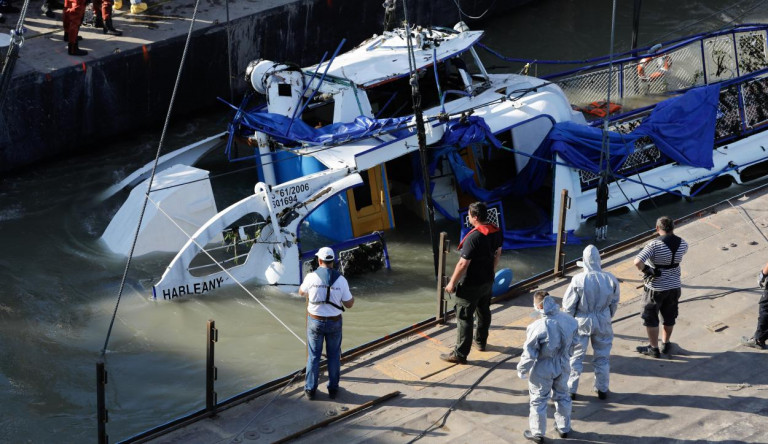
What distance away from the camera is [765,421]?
9.12 m

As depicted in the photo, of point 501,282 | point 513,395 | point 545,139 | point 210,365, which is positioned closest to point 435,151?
point 545,139

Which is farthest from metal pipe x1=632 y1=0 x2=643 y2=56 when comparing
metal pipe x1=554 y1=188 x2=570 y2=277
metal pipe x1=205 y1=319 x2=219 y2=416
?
metal pipe x1=205 y1=319 x2=219 y2=416

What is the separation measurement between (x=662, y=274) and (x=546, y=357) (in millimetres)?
1926

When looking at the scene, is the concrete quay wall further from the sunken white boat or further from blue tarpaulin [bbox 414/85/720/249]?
blue tarpaulin [bbox 414/85/720/249]

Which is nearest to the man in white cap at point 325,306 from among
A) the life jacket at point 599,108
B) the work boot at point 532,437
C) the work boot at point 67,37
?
the work boot at point 532,437

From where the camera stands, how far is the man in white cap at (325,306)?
912cm

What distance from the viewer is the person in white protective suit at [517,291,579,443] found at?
27.2 ft

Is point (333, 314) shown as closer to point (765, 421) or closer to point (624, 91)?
point (765, 421)

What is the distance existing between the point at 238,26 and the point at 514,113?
6.87 metres

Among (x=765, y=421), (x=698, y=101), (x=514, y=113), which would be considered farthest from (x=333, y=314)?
(x=698, y=101)

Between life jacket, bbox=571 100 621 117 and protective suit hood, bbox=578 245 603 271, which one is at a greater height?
protective suit hood, bbox=578 245 603 271

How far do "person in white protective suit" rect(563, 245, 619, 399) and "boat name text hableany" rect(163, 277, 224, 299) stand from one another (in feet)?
17.7

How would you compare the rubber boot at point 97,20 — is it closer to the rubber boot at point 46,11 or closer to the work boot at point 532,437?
the rubber boot at point 46,11

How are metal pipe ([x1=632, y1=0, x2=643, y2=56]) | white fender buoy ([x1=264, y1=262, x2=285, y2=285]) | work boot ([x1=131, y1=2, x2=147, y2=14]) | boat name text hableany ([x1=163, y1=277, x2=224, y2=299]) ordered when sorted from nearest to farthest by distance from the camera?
boat name text hableany ([x1=163, y1=277, x2=224, y2=299]) < white fender buoy ([x1=264, y1=262, x2=285, y2=285]) < metal pipe ([x1=632, y1=0, x2=643, y2=56]) < work boot ([x1=131, y1=2, x2=147, y2=14])
